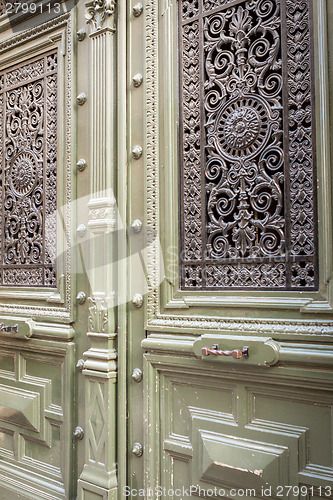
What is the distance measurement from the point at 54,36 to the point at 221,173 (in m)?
1.02

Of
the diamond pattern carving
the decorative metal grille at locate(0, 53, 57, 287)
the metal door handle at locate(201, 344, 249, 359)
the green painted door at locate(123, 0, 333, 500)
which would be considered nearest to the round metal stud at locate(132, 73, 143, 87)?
the green painted door at locate(123, 0, 333, 500)

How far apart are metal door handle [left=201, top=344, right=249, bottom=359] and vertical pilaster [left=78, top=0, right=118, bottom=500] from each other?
0.42 m

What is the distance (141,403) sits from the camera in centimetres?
161

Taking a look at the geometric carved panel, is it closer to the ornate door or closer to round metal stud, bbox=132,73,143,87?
the ornate door

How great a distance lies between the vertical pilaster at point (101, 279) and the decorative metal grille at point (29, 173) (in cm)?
27

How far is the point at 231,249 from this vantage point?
1442 millimetres

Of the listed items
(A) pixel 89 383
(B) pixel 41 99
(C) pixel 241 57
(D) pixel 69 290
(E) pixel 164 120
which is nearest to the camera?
(C) pixel 241 57

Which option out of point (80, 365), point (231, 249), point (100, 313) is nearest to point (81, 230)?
point (100, 313)

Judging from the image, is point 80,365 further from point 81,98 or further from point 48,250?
point 81,98

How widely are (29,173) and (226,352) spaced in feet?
3.94

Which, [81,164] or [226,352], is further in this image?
[81,164]

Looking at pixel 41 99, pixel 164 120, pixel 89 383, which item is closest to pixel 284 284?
pixel 164 120

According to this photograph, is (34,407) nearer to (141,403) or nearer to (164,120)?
(141,403)

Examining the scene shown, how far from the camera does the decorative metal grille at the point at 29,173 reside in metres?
1.94
